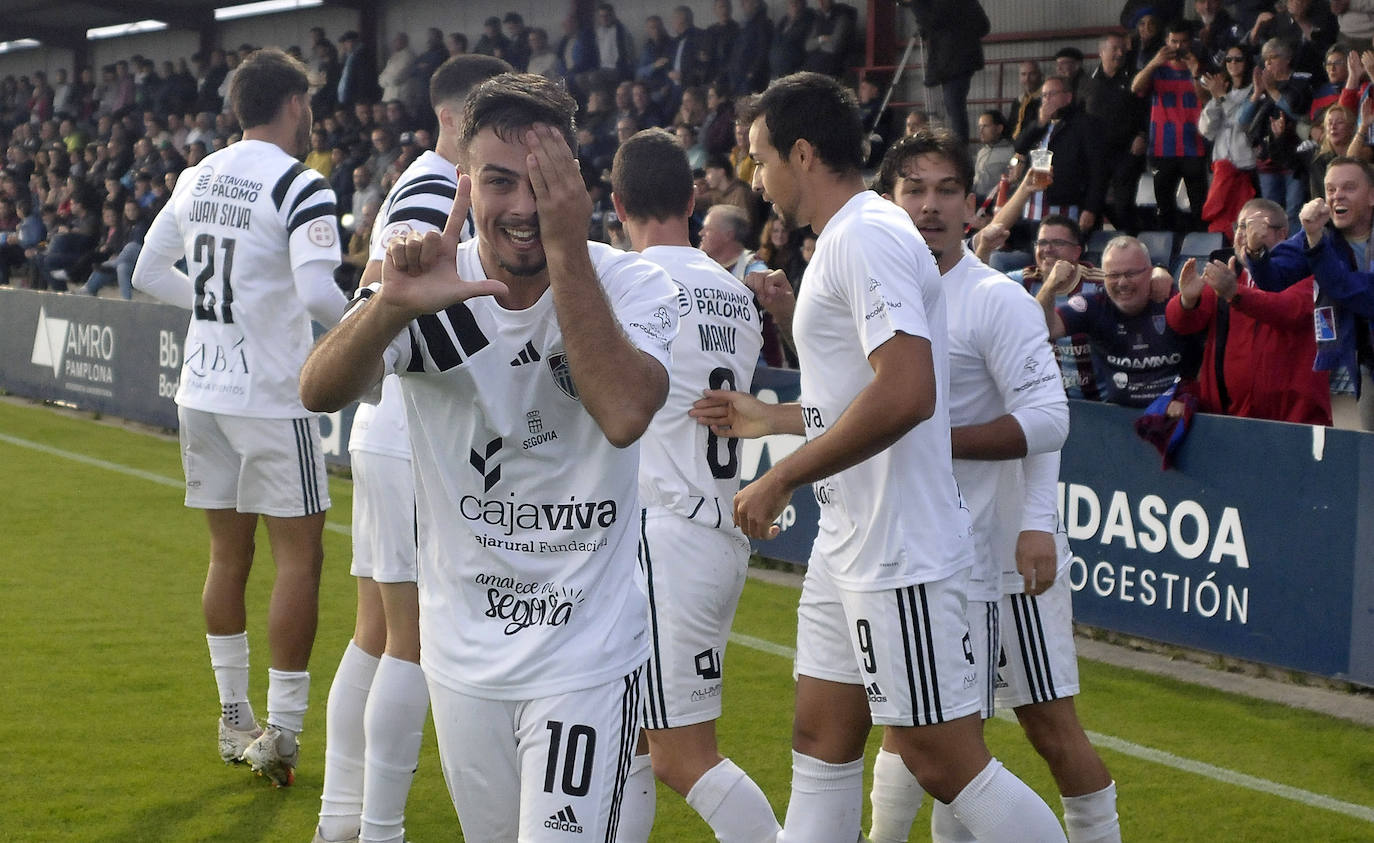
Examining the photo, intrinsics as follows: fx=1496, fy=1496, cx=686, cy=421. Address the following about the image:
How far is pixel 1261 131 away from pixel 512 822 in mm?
8965

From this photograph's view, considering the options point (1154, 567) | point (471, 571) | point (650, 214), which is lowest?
point (1154, 567)

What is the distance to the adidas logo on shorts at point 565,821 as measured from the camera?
2672 mm

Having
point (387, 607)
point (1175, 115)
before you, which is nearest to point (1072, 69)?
point (1175, 115)

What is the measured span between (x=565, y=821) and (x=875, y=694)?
2.72ft

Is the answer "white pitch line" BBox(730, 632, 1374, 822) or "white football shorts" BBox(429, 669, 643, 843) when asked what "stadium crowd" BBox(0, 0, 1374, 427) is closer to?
Answer: "white pitch line" BBox(730, 632, 1374, 822)

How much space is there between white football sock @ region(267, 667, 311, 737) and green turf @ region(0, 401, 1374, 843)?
24cm

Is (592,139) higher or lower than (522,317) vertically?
higher

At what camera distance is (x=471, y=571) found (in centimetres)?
274

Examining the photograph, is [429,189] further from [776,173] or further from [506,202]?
[506,202]

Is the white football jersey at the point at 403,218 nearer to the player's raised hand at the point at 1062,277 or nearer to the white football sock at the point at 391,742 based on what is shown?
the white football sock at the point at 391,742

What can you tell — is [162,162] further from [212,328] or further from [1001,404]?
[1001,404]

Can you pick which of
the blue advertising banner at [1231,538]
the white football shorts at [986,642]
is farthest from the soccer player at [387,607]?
the blue advertising banner at [1231,538]

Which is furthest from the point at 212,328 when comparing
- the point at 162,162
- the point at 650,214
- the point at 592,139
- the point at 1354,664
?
the point at 162,162

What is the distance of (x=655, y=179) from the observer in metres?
4.01
